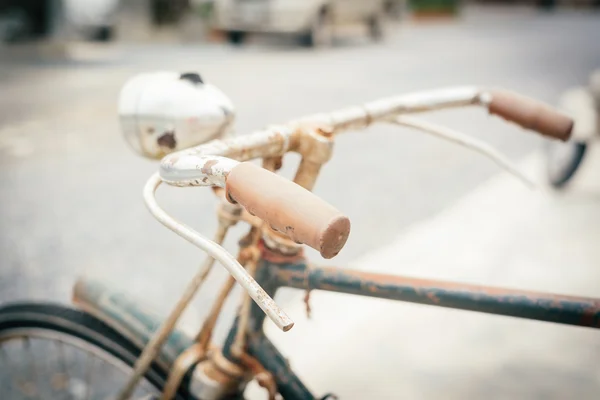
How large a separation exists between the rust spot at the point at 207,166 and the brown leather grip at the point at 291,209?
0.05 metres

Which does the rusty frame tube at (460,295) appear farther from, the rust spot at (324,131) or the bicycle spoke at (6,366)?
the bicycle spoke at (6,366)

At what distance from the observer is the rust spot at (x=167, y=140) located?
3.37 ft

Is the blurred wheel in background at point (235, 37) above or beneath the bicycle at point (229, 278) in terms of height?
beneath

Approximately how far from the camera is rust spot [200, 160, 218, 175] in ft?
2.51

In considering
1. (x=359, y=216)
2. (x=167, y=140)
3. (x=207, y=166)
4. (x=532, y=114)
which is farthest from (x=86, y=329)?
(x=359, y=216)

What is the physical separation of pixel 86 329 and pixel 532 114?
1125 mm

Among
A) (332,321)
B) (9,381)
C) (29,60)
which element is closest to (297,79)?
(29,60)

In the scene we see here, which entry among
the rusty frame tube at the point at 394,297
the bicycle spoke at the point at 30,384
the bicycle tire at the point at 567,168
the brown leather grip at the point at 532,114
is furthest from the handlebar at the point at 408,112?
the bicycle tire at the point at 567,168

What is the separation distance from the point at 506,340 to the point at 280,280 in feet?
5.18

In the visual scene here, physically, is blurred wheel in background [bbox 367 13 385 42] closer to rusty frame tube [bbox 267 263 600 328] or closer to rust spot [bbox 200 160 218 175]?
rusty frame tube [bbox 267 263 600 328]

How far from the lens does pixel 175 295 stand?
258 cm

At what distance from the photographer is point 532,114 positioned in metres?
Result: 1.18

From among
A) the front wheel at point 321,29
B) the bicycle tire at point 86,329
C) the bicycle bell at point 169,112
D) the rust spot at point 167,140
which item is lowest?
the front wheel at point 321,29

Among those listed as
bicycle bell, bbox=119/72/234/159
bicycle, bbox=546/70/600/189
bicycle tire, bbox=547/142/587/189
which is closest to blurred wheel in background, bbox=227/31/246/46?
bicycle, bbox=546/70/600/189
